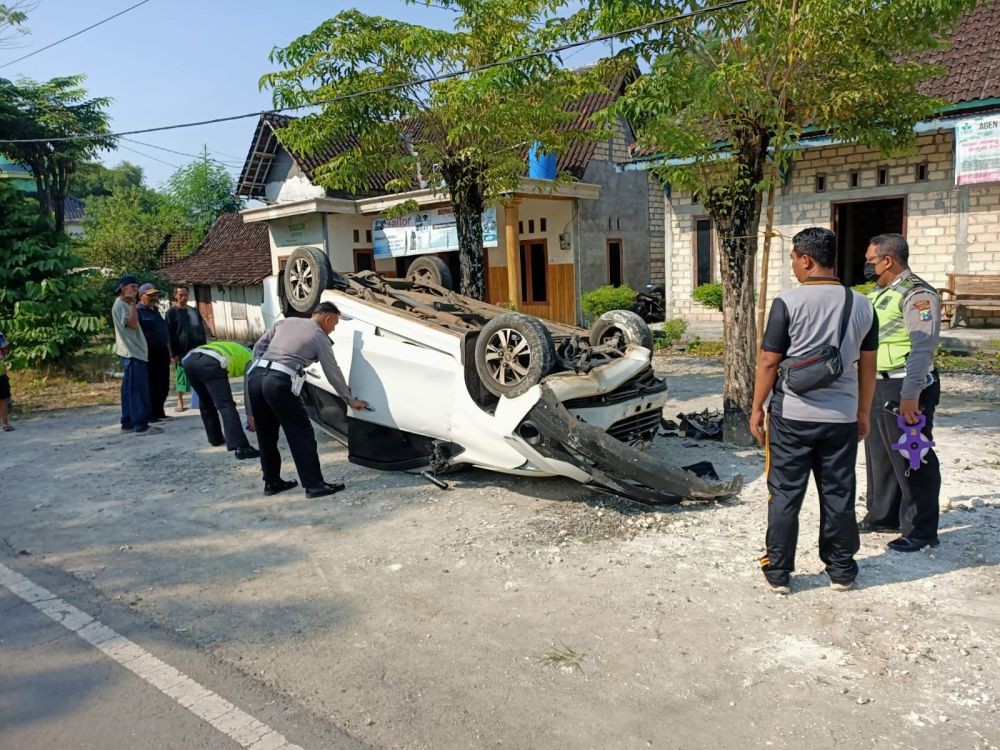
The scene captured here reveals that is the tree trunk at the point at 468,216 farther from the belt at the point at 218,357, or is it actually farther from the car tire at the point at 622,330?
the car tire at the point at 622,330

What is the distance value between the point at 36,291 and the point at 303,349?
10.3 meters

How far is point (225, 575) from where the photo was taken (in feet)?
14.7

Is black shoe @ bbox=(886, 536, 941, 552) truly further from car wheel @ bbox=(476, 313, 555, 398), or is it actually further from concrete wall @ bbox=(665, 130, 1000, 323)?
concrete wall @ bbox=(665, 130, 1000, 323)

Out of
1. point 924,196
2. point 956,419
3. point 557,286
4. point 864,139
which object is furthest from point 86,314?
point 924,196

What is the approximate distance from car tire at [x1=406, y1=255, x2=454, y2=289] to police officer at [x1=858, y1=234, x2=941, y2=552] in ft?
15.1

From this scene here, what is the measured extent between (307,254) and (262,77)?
385cm

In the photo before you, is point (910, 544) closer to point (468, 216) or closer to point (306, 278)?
point (306, 278)

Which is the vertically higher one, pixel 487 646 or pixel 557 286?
pixel 557 286

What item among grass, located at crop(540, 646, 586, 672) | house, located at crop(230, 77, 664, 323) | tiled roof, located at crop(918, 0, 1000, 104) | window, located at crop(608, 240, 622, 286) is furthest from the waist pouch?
window, located at crop(608, 240, 622, 286)

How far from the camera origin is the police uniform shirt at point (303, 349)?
570cm

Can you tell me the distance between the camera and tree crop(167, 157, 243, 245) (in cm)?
4203

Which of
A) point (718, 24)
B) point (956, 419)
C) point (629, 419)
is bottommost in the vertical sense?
point (956, 419)

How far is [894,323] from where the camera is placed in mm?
4332

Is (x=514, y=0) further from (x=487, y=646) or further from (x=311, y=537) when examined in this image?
(x=487, y=646)
